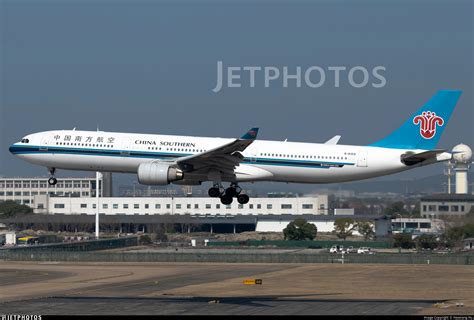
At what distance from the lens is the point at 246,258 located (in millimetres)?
102625

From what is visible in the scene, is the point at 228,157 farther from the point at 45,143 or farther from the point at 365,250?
the point at 365,250

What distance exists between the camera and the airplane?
6869cm

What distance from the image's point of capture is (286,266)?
96562mm

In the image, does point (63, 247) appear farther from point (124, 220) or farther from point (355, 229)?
point (355, 229)

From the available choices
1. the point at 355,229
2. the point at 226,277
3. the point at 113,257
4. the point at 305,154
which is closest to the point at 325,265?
the point at 226,277

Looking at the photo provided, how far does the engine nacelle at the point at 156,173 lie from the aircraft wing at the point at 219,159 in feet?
3.17

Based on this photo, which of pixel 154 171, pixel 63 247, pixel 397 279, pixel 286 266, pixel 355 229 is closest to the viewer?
pixel 154 171

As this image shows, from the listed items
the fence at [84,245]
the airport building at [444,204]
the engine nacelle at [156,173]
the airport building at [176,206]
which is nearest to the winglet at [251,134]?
the engine nacelle at [156,173]

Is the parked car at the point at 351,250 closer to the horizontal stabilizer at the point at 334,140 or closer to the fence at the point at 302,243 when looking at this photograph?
the fence at the point at 302,243

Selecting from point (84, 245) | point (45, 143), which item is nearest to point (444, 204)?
point (84, 245)

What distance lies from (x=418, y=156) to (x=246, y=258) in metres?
37.8

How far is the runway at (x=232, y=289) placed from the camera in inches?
2339

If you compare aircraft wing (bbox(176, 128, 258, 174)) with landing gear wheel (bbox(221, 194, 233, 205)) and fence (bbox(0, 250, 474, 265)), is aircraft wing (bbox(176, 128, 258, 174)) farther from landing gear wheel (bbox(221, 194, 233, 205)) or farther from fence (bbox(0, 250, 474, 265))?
fence (bbox(0, 250, 474, 265))

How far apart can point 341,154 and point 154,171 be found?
43.4 feet
